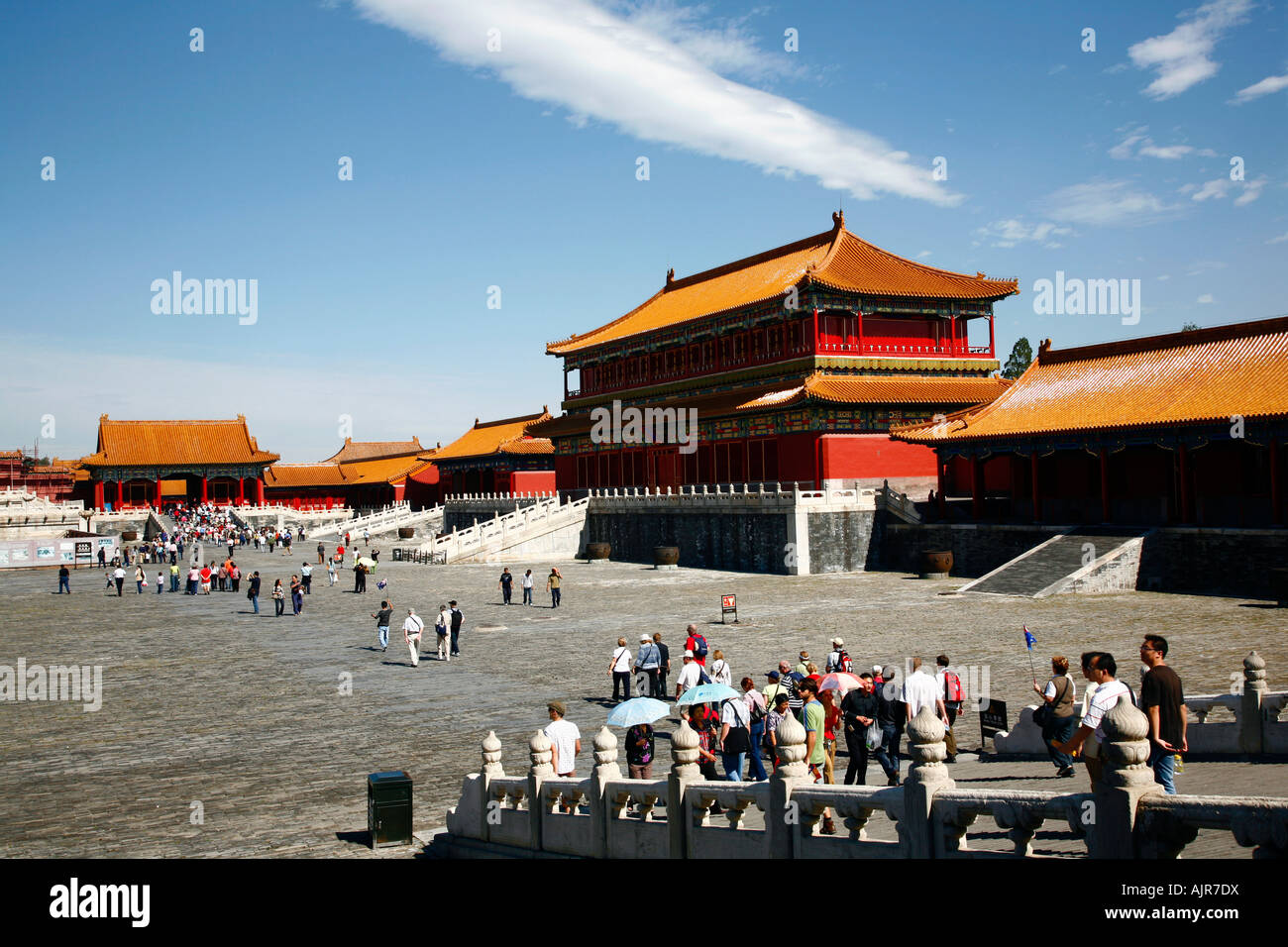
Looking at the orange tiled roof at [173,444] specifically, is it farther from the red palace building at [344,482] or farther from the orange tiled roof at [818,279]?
the orange tiled roof at [818,279]

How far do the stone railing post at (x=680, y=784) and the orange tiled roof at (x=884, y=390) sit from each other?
3386 centimetres

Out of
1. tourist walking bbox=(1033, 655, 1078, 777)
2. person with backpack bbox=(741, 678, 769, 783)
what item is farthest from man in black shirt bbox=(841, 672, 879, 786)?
tourist walking bbox=(1033, 655, 1078, 777)

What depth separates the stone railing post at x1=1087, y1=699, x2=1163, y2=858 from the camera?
707 cm

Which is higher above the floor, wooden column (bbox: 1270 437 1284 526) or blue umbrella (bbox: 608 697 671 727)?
wooden column (bbox: 1270 437 1284 526)

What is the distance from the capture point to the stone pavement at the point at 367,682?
12.5 m

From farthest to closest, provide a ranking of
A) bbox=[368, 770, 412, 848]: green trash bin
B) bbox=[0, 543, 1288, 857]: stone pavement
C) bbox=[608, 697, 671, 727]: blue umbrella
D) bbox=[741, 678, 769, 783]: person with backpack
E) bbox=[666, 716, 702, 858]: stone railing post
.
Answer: bbox=[741, 678, 769, 783]: person with backpack → bbox=[0, 543, 1288, 857]: stone pavement → bbox=[608, 697, 671, 727]: blue umbrella → bbox=[368, 770, 412, 848]: green trash bin → bbox=[666, 716, 702, 858]: stone railing post

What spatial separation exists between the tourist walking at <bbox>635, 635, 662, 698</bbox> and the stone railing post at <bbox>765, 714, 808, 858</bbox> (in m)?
8.92

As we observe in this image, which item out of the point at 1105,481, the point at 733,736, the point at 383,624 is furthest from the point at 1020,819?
the point at 1105,481

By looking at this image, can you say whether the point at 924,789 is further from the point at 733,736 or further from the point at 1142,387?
the point at 1142,387

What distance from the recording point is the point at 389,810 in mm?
11586

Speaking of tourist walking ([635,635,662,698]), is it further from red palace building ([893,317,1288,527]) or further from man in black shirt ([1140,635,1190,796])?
red palace building ([893,317,1288,527])
